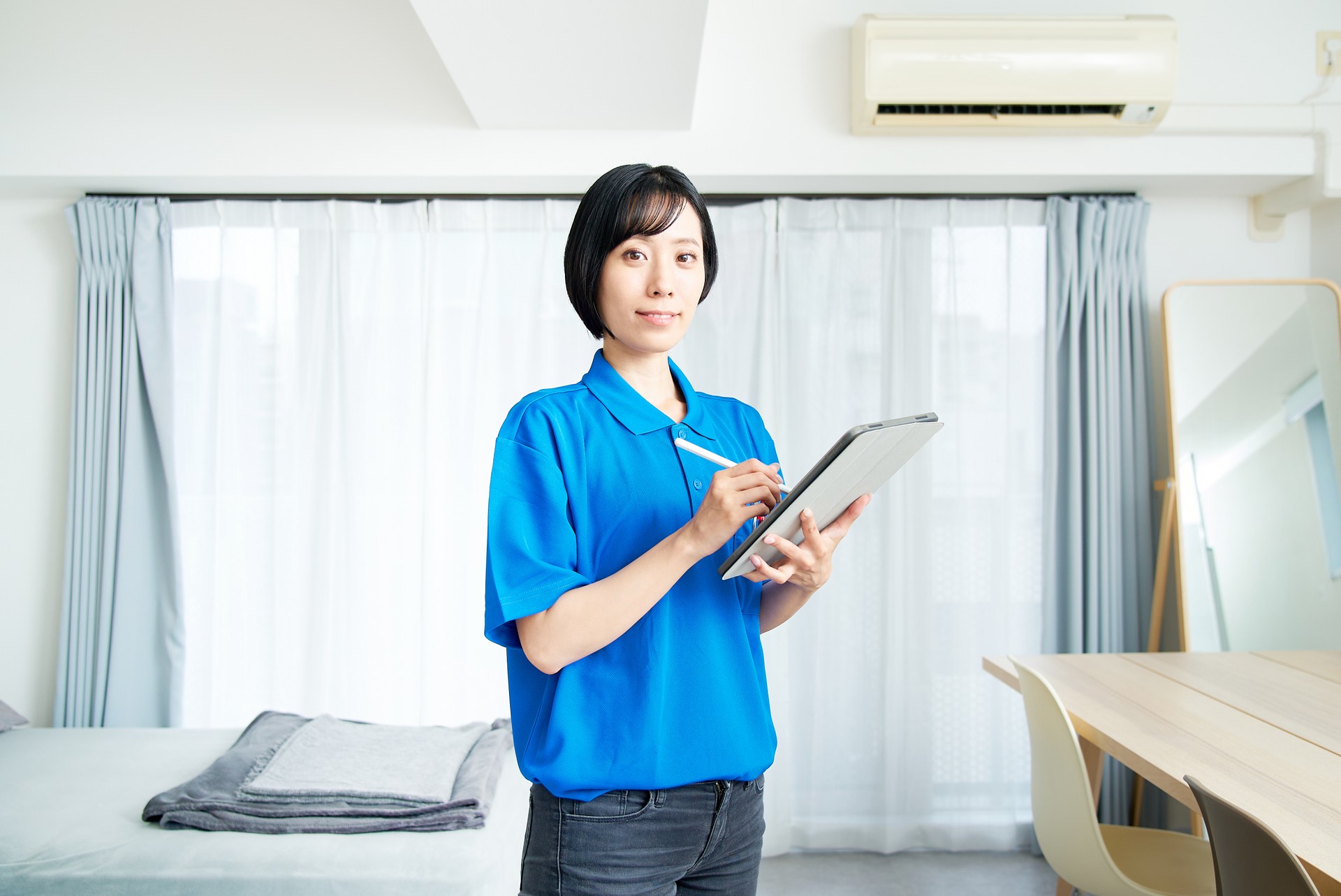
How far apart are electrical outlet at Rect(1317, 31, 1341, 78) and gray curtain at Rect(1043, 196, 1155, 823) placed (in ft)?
1.92

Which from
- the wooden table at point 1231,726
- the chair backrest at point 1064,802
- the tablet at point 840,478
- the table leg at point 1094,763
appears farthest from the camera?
the table leg at point 1094,763

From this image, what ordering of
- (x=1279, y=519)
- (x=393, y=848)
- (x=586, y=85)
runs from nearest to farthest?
(x=393, y=848) → (x=586, y=85) → (x=1279, y=519)

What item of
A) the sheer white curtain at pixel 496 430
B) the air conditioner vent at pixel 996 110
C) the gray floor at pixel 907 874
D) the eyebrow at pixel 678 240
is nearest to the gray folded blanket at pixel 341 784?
the sheer white curtain at pixel 496 430

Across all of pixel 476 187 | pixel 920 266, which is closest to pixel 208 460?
pixel 476 187

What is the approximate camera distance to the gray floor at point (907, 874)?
99.9 inches

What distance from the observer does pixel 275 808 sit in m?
1.90

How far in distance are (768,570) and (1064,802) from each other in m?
1.17

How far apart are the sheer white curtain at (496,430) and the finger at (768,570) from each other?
1858mm

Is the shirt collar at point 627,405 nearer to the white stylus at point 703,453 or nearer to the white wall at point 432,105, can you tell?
the white stylus at point 703,453

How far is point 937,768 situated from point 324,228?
8.27ft

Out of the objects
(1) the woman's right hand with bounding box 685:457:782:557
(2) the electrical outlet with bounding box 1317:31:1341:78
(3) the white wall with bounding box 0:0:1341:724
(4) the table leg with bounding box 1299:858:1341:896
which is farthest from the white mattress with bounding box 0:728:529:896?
(2) the electrical outlet with bounding box 1317:31:1341:78

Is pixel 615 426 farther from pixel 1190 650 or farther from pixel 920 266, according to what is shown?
pixel 1190 650

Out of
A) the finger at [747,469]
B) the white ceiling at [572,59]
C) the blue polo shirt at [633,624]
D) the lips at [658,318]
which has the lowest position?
the blue polo shirt at [633,624]

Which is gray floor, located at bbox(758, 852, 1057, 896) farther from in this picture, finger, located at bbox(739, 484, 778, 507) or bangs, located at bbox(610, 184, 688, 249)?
bangs, located at bbox(610, 184, 688, 249)
